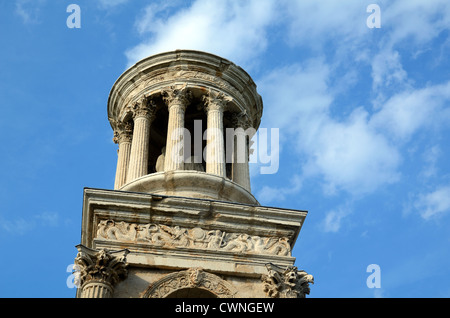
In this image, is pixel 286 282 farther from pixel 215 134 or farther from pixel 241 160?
pixel 241 160

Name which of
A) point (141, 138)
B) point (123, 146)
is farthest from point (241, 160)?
point (123, 146)

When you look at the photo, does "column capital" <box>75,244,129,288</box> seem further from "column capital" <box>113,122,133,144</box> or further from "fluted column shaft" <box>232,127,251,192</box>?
"column capital" <box>113,122,133,144</box>

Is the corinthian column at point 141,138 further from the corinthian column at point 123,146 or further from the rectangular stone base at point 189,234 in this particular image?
the rectangular stone base at point 189,234

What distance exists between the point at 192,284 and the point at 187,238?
5.13ft

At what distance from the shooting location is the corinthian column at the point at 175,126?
22.9 m

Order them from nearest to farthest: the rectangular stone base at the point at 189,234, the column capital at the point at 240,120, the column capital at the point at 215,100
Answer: the rectangular stone base at the point at 189,234 → the column capital at the point at 215,100 → the column capital at the point at 240,120

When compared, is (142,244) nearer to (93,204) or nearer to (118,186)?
(93,204)

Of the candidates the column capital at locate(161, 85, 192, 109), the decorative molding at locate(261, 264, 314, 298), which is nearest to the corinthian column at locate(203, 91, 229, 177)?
the column capital at locate(161, 85, 192, 109)

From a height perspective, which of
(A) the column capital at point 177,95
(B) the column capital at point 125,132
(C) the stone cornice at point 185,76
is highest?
(C) the stone cornice at point 185,76

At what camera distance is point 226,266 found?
64.7 ft

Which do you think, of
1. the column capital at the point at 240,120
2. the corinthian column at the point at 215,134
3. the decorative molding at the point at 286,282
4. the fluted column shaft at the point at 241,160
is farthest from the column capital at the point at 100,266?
the column capital at the point at 240,120

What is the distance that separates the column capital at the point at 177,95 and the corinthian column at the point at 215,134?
629 millimetres

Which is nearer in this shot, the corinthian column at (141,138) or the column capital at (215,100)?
the corinthian column at (141,138)
